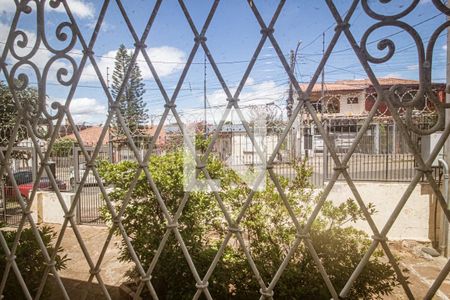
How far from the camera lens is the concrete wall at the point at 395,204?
6.34m

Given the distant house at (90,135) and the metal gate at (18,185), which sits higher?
the distant house at (90,135)

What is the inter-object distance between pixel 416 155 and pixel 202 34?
2.93 ft

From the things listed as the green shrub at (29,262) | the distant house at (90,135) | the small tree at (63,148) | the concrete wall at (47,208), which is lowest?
the concrete wall at (47,208)

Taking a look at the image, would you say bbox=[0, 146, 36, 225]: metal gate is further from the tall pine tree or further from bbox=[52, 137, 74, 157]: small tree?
the tall pine tree

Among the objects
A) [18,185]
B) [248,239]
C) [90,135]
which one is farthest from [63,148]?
[90,135]

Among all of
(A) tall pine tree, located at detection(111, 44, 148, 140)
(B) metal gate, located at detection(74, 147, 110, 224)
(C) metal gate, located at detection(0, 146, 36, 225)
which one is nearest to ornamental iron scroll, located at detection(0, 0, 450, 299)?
(A) tall pine tree, located at detection(111, 44, 148, 140)

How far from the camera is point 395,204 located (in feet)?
21.6

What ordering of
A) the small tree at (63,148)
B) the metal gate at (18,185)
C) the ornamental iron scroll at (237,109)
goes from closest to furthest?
1. the ornamental iron scroll at (237,109)
2. the small tree at (63,148)
3. the metal gate at (18,185)

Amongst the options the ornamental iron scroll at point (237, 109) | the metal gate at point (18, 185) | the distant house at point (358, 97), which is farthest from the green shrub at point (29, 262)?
the metal gate at point (18, 185)

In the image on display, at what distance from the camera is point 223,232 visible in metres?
3.78

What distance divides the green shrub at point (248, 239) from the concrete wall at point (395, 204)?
11.6ft

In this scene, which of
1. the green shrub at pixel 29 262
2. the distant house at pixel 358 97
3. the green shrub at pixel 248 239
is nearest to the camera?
the distant house at pixel 358 97

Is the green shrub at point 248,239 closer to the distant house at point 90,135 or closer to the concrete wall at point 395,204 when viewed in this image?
the distant house at point 90,135

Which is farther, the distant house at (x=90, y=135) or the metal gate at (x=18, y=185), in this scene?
the metal gate at (x=18, y=185)
